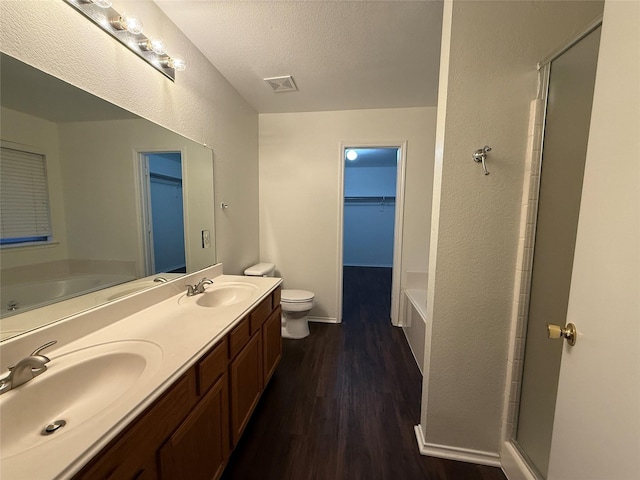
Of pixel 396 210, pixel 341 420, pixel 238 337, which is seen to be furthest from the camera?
pixel 396 210

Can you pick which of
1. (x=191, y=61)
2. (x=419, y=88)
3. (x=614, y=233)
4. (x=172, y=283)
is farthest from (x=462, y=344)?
(x=191, y=61)

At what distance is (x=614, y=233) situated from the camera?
1.90ft

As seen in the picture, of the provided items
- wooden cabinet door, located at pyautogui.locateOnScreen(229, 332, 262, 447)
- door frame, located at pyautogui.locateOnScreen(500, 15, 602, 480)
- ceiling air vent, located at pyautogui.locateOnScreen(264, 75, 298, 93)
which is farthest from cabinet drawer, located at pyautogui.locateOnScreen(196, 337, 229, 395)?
ceiling air vent, located at pyautogui.locateOnScreen(264, 75, 298, 93)

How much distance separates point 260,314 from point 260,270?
1.03 metres

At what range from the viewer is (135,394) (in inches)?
27.1

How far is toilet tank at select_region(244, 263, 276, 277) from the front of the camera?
245cm

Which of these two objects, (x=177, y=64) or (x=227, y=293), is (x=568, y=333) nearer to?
(x=227, y=293)

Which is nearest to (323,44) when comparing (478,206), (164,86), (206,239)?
(164,86)

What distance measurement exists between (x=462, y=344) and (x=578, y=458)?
0.62 meters

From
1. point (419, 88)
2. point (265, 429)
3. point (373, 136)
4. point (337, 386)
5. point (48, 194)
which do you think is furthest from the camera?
point (373, 136)

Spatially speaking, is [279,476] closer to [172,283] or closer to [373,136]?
[172,283]

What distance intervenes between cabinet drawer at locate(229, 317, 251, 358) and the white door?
1238mm

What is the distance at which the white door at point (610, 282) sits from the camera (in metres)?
0.53

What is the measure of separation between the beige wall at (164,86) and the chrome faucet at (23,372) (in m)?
0.99
